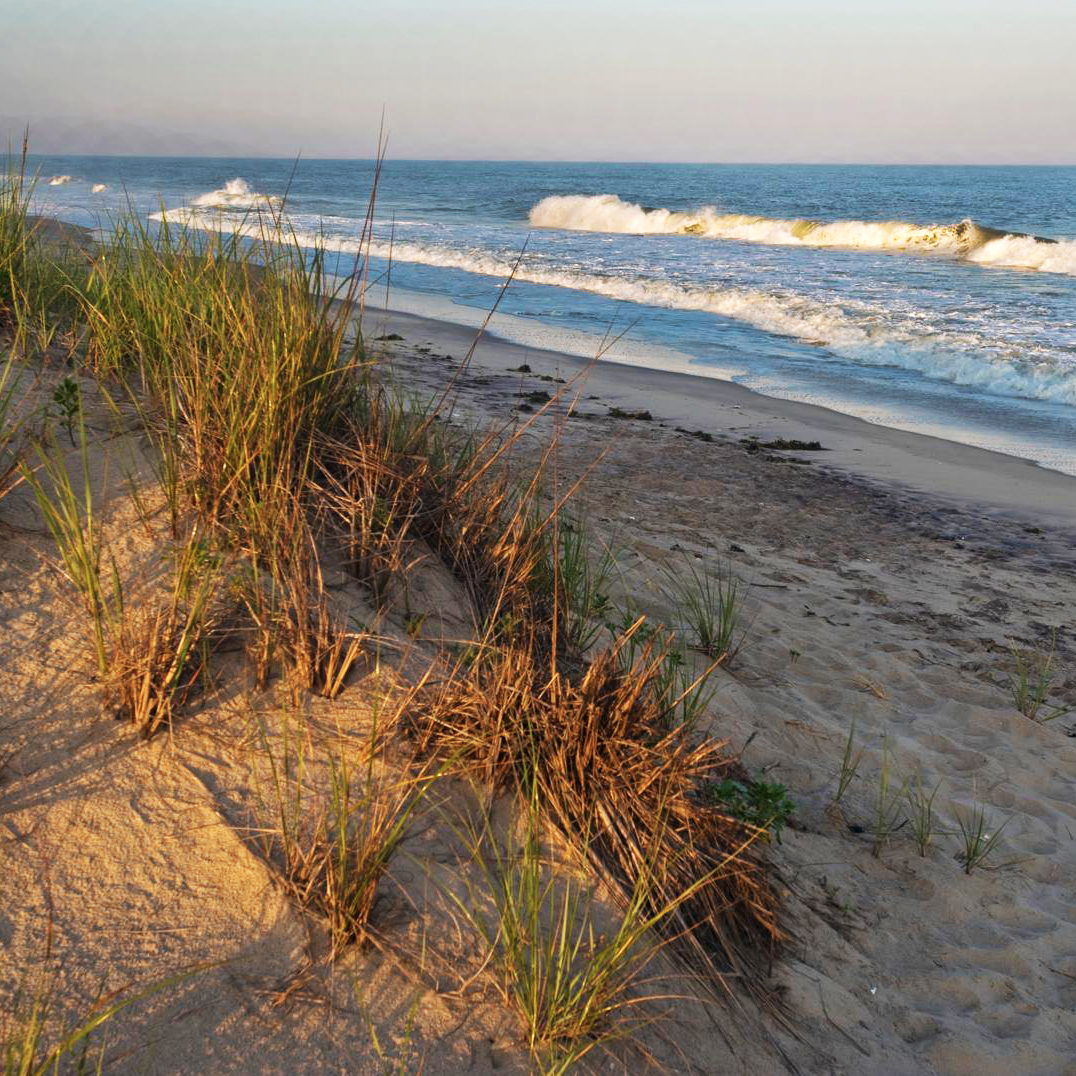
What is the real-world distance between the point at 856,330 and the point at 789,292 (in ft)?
11.8

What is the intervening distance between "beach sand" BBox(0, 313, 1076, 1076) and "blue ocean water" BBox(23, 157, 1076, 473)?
1345 mm

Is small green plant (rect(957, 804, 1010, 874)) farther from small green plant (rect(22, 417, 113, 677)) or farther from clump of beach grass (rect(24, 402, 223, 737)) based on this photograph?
small green plant (rect(22, 417, 113, 677))

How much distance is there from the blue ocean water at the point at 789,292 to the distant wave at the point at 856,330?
0.04m

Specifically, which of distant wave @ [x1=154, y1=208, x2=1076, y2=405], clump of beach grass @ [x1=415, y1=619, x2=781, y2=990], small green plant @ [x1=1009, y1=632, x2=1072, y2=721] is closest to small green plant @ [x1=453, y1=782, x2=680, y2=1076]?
clump of beach grass @ [x1=415, y1=619, x2=781, y2=990]

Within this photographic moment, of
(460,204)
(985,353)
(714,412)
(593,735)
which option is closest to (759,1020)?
(593,735)

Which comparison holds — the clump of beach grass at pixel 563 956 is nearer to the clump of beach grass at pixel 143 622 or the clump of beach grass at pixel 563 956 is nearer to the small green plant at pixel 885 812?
the clump of beach grass at pixel 143 622

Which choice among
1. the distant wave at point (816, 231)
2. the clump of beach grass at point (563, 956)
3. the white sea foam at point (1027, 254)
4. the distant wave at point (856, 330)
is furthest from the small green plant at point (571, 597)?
the white sea foam at point (1027, 254)

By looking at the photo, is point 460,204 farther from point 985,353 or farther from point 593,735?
point 593,735

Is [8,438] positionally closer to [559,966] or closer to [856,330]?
[559,966]

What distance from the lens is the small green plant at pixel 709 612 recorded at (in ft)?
12.7

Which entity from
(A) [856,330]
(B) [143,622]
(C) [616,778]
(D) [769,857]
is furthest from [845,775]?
(A) [856,330]

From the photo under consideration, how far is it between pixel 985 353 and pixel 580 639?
418 inches

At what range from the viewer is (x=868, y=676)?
414 centimetres

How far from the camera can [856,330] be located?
543 inches
